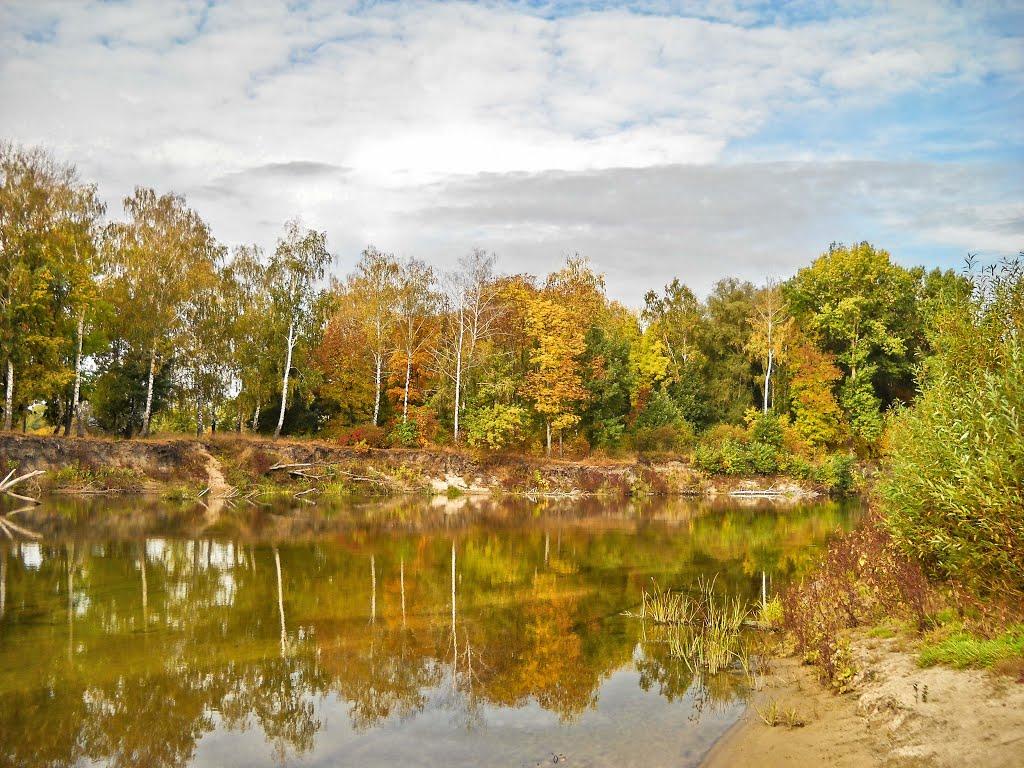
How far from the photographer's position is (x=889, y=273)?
195 ft

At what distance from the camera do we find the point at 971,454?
35.5ft

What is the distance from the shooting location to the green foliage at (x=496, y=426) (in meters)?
49.5

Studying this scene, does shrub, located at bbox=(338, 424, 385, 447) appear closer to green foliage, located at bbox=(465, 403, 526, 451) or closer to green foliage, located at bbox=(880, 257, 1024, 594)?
green foliage, located at bbox=(465, 403, 526, 451)

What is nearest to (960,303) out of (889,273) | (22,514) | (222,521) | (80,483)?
(222,521)

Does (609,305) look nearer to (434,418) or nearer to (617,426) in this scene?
(617,426)

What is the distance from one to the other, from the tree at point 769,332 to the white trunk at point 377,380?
92.5 ft

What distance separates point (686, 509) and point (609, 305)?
35786 mm

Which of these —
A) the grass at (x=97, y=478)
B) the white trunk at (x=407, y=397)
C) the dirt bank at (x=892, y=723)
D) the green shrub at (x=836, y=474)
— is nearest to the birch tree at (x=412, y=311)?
the white trunk at (x=407, y=397)

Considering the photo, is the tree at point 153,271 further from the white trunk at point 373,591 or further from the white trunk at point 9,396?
the white trunk at point 373,591

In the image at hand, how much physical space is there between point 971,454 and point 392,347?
158 ft

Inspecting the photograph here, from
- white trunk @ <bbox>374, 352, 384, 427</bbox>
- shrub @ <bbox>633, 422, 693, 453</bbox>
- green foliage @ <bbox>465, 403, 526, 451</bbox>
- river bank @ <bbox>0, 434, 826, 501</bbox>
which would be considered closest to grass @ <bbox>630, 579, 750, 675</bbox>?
green foliage @ <bbox>465, 403, 526, 451</bbox>

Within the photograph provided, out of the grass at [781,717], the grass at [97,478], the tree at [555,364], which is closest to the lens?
the grass at [781,717]

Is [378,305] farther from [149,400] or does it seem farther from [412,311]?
[149,400]

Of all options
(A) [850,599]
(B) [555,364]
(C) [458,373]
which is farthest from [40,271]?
(A) [850,599]
